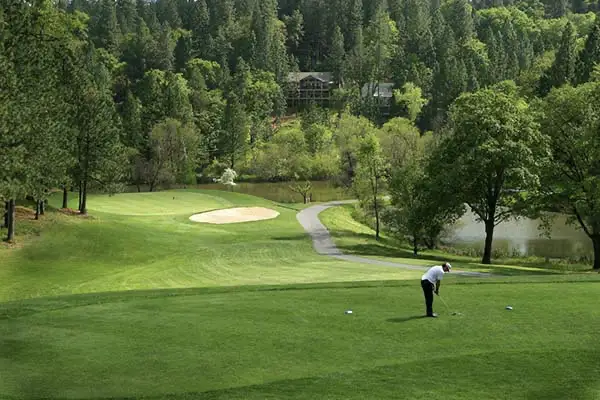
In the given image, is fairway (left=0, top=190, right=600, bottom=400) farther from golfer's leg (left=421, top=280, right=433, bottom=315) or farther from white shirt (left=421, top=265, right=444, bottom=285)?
white shirt (left=421, top=265, right=444, bottom=285)

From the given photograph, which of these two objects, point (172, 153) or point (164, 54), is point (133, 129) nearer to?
point (172, 153)

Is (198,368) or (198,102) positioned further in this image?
(198,102)

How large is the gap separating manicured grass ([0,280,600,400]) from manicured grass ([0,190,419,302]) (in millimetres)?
12136

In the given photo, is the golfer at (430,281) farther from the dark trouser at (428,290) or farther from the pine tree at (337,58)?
the pine tree at (337,58)

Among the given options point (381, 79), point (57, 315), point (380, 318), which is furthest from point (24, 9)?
point (381, 79)

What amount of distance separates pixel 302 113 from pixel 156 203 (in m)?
85.6

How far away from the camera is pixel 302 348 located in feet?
51.2

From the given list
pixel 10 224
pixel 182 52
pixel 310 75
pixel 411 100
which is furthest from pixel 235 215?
pixel 182 52

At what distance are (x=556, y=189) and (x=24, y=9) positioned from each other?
1435 inches

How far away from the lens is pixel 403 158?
9838 centimetres

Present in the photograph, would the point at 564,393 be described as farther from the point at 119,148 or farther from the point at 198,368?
the point at 119,148

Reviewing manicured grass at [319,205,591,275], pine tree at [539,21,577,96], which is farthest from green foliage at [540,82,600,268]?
pine tree at [539,21,577,96]

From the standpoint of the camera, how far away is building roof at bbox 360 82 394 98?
16677 cm

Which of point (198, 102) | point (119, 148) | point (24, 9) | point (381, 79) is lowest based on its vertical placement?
point (119, 148)
